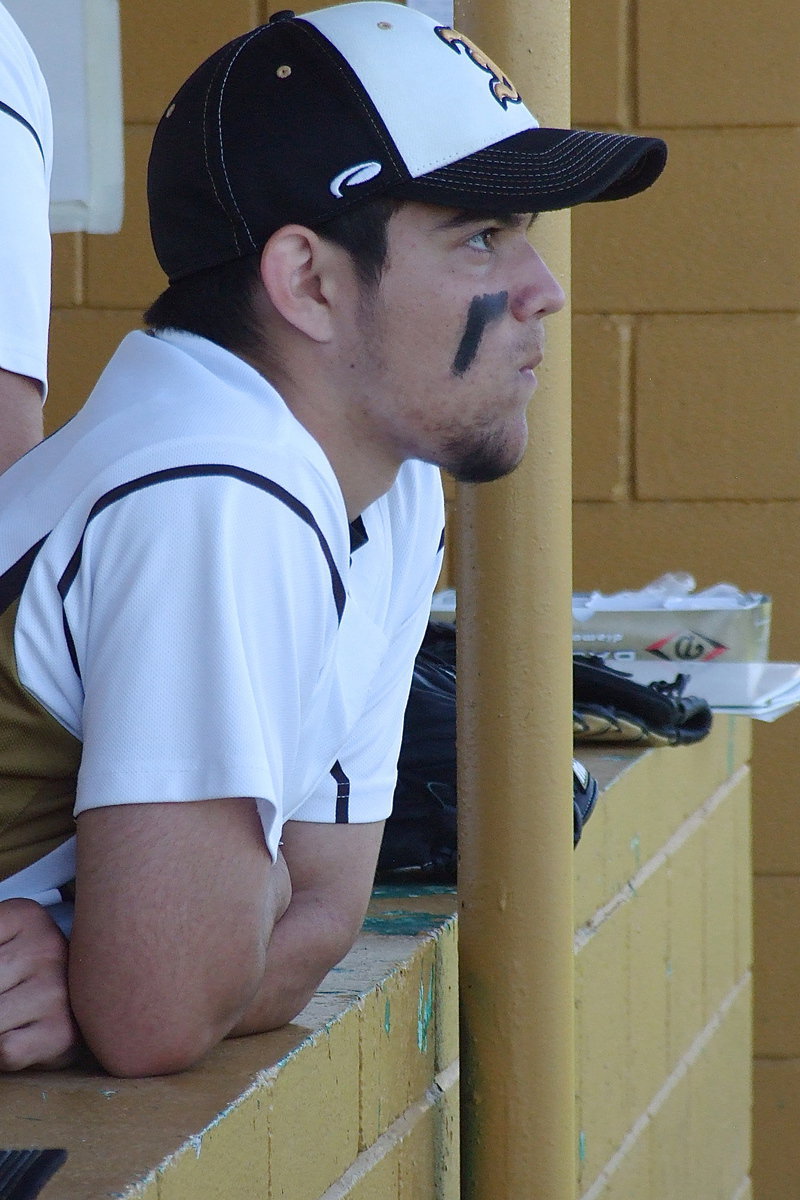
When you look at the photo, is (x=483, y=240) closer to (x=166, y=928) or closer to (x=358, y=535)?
(x=358, y=535)

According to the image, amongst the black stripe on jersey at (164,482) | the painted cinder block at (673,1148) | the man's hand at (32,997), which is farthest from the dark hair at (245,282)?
the painted cinder block at (673,1148)

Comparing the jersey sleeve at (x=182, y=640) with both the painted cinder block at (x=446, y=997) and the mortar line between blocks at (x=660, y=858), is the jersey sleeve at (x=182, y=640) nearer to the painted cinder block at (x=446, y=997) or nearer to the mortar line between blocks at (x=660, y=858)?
the painted cinder block at (x=446, y=997)

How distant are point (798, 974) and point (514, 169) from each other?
264 centimetres

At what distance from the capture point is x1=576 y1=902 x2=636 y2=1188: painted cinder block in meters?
2.15

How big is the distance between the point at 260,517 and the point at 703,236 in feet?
8.56

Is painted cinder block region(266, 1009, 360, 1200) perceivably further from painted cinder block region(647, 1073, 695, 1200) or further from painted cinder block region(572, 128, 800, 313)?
painted cinder block region(572, 128, 800, 313)

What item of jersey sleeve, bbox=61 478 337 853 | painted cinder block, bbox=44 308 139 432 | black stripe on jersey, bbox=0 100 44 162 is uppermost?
black stripe on jersey, bbox=0 100 44 162

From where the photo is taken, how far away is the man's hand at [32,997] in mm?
1112

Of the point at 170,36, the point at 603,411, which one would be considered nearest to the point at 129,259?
the point at 170,36

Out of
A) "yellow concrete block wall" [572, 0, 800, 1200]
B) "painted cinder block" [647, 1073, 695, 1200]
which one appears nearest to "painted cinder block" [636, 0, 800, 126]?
"yellow concrete block wall" [572, 0, 800, 1200]

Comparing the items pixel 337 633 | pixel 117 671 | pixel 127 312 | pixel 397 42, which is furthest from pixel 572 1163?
pixel 127 312

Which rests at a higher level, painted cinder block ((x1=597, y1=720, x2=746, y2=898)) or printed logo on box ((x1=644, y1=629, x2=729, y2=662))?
printed logo on box ((x1=644, y1=629, x2=729, y2=662))

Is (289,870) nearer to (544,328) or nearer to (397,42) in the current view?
(544,328)

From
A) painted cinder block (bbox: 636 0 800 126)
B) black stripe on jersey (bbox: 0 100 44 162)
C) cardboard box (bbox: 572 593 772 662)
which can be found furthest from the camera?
painted cinder block (bbox: 636 0 800 126)
